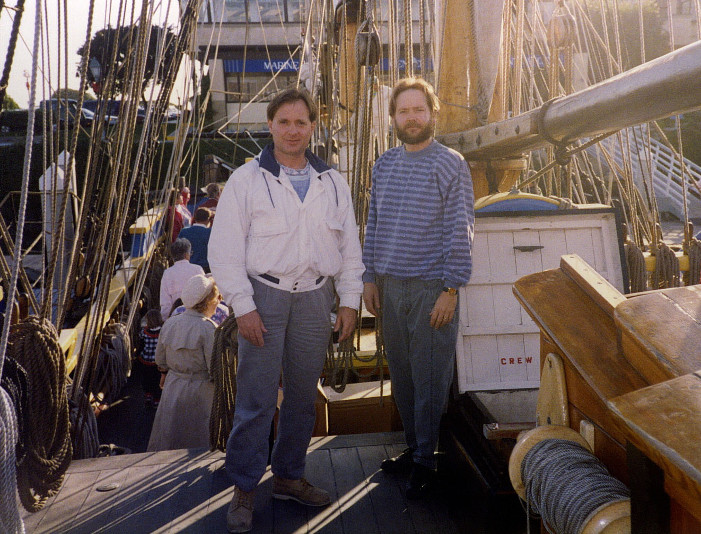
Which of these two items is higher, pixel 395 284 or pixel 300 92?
pixel 300 92

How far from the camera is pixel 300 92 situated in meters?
2.23

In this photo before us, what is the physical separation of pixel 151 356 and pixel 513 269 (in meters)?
2.81

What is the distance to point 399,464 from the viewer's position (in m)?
2.55

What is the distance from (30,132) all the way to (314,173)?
2.99 feet

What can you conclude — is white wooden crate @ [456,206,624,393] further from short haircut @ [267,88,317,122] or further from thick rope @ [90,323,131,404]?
thick rope @ [90,323,131,404]

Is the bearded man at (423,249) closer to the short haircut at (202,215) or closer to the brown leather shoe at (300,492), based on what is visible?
the brown leather shoe at (300,492)

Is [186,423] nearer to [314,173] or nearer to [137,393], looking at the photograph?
[314,173]

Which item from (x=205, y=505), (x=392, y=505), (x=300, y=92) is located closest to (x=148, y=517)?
(x=205, y=505)

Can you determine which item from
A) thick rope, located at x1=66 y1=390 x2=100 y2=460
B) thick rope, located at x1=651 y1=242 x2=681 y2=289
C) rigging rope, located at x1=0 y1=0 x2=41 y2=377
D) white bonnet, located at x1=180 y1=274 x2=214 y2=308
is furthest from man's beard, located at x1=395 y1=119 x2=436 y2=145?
thick rope, located at x1=651 y1=242 x2=681 y2=289

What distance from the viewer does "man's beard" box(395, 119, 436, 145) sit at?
7.77 feet

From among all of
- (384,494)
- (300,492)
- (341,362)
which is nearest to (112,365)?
(341,362)

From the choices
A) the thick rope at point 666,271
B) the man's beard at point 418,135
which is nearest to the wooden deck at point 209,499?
the man's beard at point 418,135

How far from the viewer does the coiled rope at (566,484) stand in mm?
1190

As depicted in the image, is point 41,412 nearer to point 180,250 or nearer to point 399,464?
point 399,464
